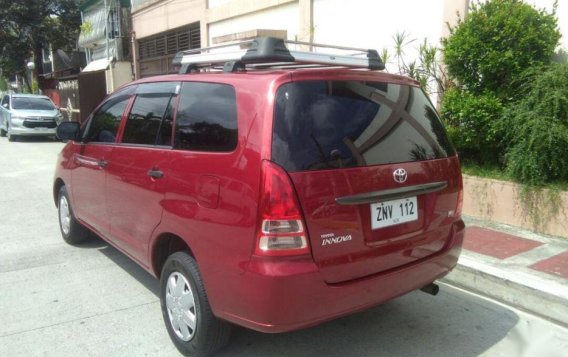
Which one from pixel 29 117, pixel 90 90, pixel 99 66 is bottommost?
pixel 29 117

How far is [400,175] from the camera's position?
9.67 feet

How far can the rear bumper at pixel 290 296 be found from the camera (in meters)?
2.53

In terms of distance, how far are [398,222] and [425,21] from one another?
17.8ft

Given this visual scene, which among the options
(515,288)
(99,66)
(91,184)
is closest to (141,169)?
(91,184)

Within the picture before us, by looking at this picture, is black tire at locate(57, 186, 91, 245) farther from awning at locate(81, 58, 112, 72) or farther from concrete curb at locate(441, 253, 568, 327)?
awning at locate(81, 58, 112, 72)

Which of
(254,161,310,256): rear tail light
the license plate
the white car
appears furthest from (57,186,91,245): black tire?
the white car

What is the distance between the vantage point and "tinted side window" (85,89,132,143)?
4.19 meters

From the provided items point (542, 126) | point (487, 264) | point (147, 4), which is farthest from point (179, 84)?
point (147, 4)

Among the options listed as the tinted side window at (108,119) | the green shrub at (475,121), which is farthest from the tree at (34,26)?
the green shrub at (475,121)

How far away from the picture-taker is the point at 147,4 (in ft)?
58.1

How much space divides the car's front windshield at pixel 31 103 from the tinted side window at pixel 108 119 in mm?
14766

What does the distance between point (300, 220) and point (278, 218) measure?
113mm

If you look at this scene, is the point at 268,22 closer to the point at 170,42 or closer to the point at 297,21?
the point at 297,21

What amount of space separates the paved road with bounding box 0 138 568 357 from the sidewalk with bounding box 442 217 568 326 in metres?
0.13
